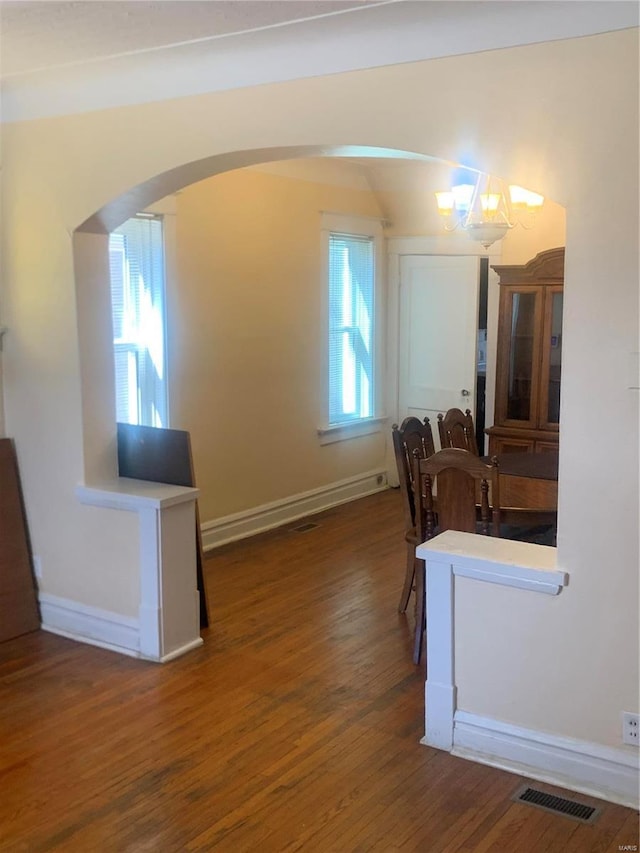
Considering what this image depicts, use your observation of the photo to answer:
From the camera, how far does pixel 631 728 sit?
2.74m

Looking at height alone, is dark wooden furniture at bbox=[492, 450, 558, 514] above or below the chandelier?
below

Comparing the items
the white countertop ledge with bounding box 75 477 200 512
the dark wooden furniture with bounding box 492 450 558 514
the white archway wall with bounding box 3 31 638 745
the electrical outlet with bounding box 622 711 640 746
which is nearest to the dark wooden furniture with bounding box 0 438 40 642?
the white countertop ledge with bounding box 75 477 200 512

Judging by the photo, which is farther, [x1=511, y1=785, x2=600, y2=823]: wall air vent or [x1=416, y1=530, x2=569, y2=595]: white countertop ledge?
[x1=416, y1=530, x2=569, y2=595]: white countertop ledge

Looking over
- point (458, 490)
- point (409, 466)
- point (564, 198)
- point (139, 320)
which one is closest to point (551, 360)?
point (409, 466)

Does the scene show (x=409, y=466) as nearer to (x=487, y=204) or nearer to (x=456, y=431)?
(x=456, y=431)

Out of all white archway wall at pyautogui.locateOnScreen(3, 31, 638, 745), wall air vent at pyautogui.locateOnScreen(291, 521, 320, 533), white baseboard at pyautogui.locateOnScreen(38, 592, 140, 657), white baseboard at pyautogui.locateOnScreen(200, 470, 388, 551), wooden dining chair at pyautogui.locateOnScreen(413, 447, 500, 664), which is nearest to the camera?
white archway wall at pyautogui.locateOnScreen(3, 31, 638, 745)

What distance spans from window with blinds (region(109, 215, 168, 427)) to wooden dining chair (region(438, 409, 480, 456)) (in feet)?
5.60

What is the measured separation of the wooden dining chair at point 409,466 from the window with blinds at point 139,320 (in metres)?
1.67

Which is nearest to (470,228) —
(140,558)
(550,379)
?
(550,379)

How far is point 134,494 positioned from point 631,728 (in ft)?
7.46

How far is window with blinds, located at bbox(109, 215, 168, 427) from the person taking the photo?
192 inches

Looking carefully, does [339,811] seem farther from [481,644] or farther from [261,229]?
[261,229]

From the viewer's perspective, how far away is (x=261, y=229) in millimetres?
5781

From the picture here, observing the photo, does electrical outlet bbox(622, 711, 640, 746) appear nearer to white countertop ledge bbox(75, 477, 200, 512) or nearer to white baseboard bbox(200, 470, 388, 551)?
white countertop ledge bbox(75, 477, 200, 512)
